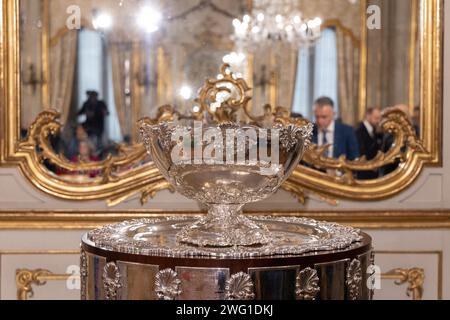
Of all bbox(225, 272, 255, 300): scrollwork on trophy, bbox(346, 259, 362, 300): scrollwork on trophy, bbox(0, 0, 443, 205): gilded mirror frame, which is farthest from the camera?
bbox(0, 0, 443, 205): gilded mirror frame

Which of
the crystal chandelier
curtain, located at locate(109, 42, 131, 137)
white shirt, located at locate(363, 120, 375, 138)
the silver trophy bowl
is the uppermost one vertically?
the crystal chandelier

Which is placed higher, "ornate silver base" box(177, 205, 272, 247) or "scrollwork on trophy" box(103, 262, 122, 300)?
"ornate silver base" box(177, 205, 272, 247)

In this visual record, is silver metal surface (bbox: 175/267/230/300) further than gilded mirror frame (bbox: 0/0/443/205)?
No

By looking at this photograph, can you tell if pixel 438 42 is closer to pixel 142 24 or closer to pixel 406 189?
pixel 406 189

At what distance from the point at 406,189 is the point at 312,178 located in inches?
15.3

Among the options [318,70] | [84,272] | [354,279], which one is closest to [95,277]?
[84,272]

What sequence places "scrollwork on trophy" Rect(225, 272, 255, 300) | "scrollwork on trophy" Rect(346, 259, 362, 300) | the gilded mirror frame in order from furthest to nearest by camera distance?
1. the gilded mirror frame
2. "scrollwork on trophy" Rect(346, 259, 362, 300)
3. "scrollwork on trophy" Rect(225, 272, 255, 300)

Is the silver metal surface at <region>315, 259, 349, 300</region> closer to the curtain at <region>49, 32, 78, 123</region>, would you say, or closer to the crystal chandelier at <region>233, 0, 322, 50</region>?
the crystal chandelier at <region>233, 0, 322, 50</region>

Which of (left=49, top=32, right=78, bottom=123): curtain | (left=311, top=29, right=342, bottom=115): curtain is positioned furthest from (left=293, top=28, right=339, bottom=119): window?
(left=49, top=32, right=78, bottom=123): curtain

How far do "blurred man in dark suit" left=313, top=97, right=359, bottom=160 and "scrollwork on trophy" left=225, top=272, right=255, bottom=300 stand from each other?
60.7 inches

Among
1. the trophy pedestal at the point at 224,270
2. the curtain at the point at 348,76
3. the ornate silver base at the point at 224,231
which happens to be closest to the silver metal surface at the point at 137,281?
the trophy pedestal at the point at 224,270

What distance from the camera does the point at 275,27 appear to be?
3.08 meters

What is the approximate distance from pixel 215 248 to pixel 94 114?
1483 mm

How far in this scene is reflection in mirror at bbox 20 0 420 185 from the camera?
9.99 ft
